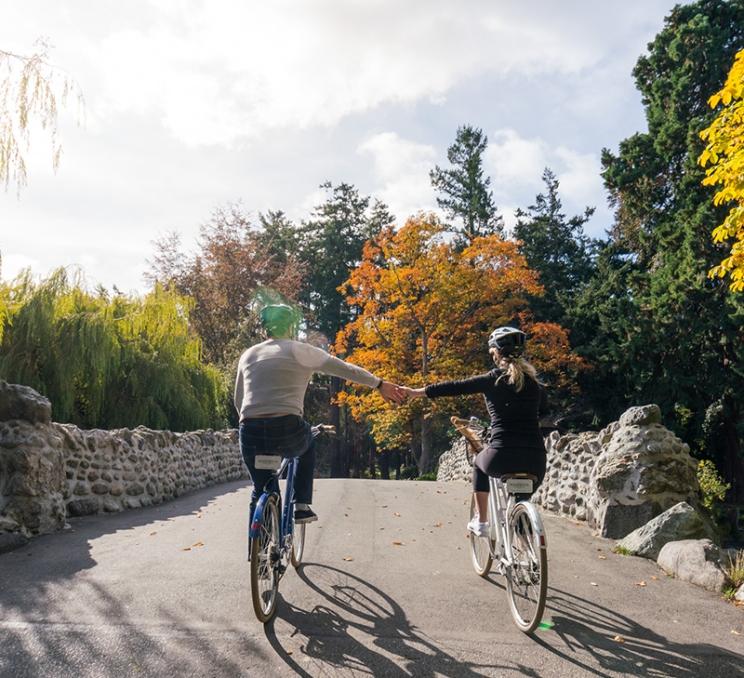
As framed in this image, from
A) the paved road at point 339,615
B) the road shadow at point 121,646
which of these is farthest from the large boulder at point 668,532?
the road shadow at point 121,646

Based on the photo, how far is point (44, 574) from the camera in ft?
16.4

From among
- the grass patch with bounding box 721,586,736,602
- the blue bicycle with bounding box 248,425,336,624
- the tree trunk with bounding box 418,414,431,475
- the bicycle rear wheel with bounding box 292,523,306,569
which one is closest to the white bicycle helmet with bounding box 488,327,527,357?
the blue bicycle with bounding box 248,425,336,624

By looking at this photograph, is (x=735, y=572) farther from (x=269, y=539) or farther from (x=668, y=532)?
(x=269, y=539)

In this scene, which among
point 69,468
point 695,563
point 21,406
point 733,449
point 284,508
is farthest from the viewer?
point 733,449

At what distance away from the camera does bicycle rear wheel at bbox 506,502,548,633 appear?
3803 mm

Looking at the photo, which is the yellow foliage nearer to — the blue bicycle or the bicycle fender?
the bicycle fender

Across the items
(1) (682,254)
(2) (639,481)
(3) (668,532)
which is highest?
(1) (682,254)

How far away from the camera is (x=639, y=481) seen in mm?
7469

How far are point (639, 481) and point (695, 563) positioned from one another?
1.92 metres

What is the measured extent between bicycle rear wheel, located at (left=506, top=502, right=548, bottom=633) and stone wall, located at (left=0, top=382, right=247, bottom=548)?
465 centimetres

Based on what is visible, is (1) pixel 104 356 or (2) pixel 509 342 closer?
(2) pixel 509 342

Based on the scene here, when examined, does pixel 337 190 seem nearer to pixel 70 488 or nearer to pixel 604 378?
pixel 604 378

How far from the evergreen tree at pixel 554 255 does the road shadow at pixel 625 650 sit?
23.5 meters

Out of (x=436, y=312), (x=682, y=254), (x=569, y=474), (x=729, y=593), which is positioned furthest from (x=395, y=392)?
(x=436, y=312)
